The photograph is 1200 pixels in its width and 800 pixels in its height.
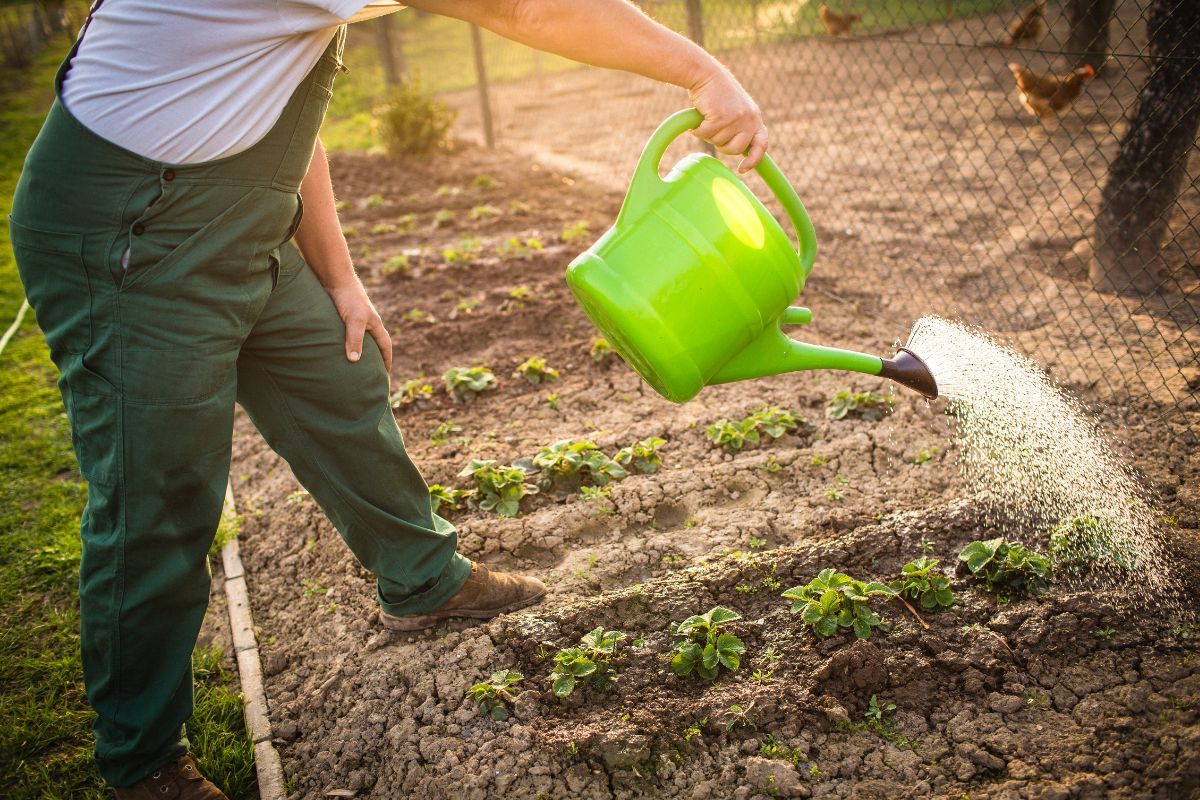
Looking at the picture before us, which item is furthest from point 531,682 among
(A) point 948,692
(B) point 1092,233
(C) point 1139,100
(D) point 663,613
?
(B) point 1092,233

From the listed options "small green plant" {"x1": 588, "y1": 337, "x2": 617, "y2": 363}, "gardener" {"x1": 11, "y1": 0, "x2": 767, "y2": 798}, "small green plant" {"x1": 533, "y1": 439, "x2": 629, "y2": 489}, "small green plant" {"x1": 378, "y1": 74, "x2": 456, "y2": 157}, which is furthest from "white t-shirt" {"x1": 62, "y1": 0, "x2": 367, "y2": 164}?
"small green plant" {"x1": 378, "y1": 74, "x2": 456, "y2": 157}

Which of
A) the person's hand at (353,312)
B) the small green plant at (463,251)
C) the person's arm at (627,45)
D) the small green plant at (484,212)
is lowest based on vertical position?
the small green plant at (484,212)

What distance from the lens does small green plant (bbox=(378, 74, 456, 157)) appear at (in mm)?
7707

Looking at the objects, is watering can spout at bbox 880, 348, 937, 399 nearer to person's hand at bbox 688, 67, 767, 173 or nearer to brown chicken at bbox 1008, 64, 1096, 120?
person's hand at bbox 688, 67, 767, 173

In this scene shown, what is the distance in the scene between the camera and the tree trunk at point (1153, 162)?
10.6 feet

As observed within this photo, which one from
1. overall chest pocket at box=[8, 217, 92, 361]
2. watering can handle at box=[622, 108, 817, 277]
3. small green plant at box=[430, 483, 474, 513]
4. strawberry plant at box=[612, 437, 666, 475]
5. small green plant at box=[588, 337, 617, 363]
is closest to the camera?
overall chest pocket at box=[8, 217, 92, 361]

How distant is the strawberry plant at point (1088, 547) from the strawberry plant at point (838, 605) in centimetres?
47

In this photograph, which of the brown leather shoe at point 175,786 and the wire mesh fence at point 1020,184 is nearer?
the brown leather shoe at point 175,786

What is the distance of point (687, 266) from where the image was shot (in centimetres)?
166

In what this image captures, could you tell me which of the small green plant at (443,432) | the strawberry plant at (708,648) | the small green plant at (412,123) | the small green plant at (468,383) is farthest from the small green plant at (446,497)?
the small green plant at (412,123)

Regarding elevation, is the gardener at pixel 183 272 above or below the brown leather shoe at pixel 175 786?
above

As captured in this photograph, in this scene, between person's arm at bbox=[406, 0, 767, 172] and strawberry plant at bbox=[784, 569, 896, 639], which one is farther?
strawberry plant at bbox=[784, 569, 896, 639]

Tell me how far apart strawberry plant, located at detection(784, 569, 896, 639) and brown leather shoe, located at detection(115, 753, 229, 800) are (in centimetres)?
140

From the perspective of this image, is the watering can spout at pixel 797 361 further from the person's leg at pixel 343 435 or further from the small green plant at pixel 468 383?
the small green plant at pixel 468 383
